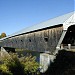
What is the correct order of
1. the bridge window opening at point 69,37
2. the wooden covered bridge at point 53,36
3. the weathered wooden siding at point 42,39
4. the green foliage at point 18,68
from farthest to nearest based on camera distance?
the bridge window opening at point 69,37 → the weathered wooden siding at point 42,39 → the wooden covered bridge at point 53,36 → the green foliage at point 18,68

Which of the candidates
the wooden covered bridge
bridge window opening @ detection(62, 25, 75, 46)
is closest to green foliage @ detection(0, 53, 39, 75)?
the wooden covered bridge

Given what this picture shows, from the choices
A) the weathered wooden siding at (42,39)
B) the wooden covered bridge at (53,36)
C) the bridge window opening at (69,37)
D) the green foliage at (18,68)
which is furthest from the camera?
the bridge window opening at (69,37)

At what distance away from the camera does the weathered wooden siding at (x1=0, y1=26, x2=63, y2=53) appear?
44.1 feet

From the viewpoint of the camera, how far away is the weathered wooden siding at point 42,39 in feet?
44.1

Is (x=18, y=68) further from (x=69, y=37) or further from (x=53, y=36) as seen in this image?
(x=69, y=37)

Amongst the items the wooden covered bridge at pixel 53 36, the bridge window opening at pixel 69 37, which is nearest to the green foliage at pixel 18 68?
the wooden covered bridge at pixel 53 36

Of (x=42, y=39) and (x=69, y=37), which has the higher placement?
(x=69, y=37)

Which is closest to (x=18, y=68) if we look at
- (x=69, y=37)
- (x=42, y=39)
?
(x=42, y=39)

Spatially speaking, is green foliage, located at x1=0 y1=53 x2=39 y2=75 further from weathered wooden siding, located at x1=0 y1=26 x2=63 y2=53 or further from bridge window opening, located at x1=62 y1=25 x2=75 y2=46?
bridge window opening, located at x1=62 y1=25 x2=75 y2=46

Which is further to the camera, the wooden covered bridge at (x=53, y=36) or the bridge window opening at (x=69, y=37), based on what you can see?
the bridge window opening at (x=69, y=37)

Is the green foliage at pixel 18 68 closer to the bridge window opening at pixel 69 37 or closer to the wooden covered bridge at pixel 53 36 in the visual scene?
the wooden covered bridge at pixel 53 36

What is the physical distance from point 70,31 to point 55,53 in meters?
4.10

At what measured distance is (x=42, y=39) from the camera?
50.5 feet

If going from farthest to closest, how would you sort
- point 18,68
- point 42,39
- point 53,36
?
point 42,39 → point 53,36 → point 18,68
